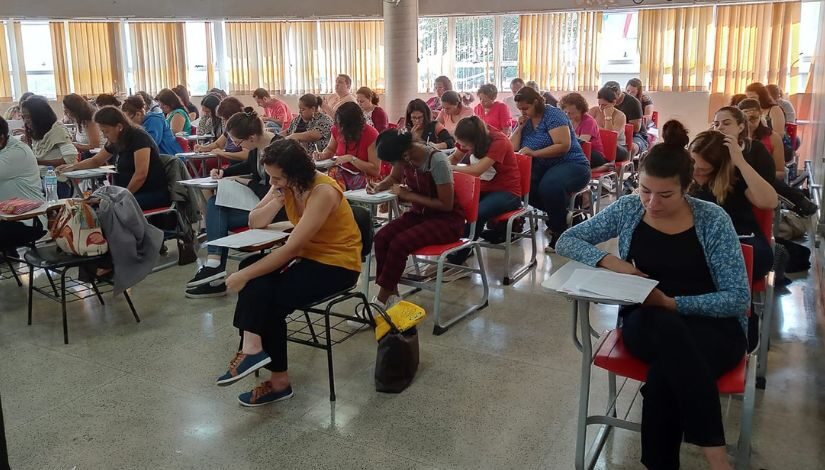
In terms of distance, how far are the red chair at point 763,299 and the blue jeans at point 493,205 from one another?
161 cm

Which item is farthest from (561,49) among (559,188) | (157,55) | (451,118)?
(157,55)

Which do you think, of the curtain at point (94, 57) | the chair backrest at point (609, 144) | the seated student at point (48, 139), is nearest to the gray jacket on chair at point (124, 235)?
the seated student at point (48, 139)

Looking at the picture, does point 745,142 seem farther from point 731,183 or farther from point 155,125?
point 155,125

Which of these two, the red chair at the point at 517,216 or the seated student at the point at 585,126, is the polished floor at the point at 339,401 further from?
the seated student at the point at 585,126

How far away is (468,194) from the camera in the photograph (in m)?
3.69

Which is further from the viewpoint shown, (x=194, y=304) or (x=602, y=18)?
(x=602, y=18)

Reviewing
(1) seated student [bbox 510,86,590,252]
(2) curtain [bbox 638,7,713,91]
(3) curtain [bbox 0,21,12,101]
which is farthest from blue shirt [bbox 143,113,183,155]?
(2) curtain [bbox 638,7,713,91]

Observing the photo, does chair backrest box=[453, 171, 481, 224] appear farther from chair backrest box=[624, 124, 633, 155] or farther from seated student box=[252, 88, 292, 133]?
seated student box=[252, 88, 292, 133]

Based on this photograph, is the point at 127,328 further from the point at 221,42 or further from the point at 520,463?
the point at 221,42

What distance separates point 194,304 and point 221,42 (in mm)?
8264

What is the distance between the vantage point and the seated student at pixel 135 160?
450cm

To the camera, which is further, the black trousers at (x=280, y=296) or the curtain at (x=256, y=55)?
the curtain at (x=256, y=55)

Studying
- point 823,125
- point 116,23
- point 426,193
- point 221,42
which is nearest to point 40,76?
point 116,23

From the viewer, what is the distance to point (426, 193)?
3.68 metres
